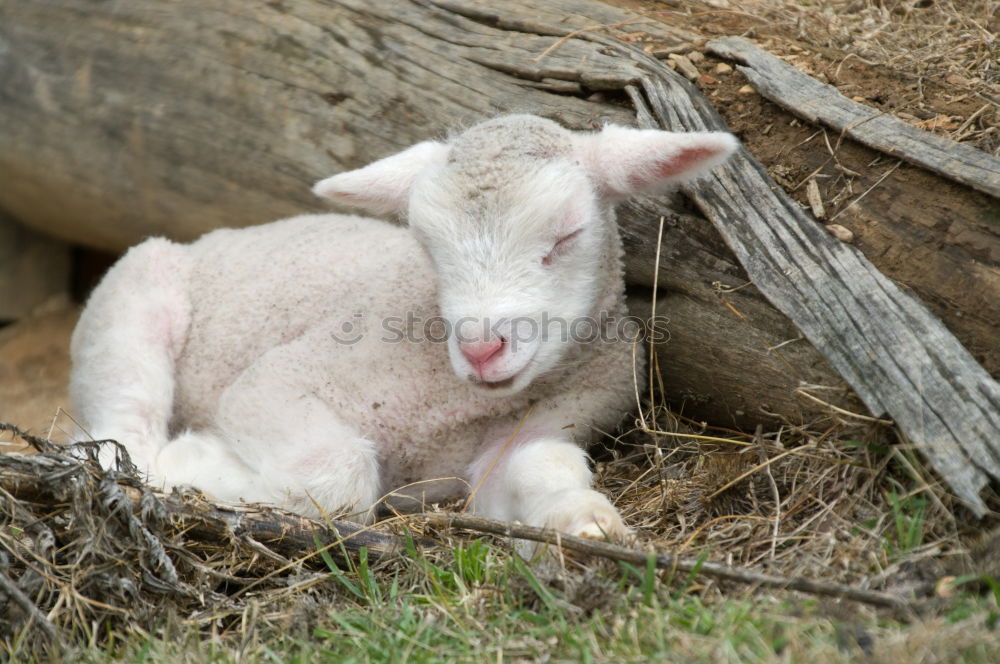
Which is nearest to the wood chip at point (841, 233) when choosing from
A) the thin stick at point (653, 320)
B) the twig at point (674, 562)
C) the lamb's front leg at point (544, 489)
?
the thin stick at point (653, 320)

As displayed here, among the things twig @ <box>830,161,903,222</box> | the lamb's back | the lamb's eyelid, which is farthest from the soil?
the lamb's back

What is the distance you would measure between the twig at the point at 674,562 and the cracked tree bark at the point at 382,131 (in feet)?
1.85

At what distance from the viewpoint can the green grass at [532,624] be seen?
247cm

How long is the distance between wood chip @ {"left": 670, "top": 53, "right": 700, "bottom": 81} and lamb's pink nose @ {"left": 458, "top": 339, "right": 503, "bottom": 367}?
1.70 m

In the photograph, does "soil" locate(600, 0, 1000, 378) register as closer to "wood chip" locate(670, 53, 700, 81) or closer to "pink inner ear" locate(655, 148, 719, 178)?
"wood chip" locate(670, 53, 700, 81)

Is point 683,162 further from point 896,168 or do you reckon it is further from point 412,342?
point 412,342

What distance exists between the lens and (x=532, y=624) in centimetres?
287

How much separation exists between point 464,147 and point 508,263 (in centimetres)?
57

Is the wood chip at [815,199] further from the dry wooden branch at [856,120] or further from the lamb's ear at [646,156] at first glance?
the lamb's ear at [646,156]

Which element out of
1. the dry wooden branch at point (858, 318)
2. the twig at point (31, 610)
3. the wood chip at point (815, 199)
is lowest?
the twig at point (31, 610)

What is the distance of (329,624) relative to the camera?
303 centimetres

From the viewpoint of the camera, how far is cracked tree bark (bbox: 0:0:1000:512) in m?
3.72

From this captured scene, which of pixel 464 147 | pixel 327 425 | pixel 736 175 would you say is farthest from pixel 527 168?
pixel 327 425

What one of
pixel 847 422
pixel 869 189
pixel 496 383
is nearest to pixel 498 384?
pixel 496 383
